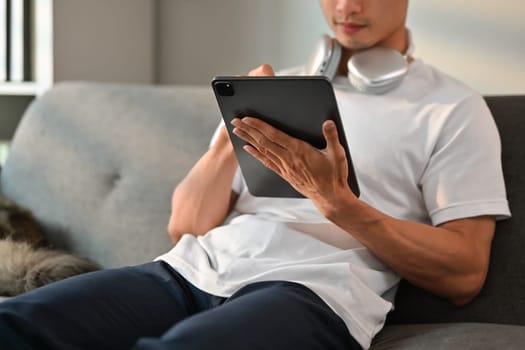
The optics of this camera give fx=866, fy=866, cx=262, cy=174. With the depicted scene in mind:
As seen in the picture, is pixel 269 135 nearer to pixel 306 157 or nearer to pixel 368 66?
pixel 306 157

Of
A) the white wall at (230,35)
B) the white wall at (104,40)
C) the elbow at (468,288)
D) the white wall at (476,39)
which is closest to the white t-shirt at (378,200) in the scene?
the elbow at (468,288)

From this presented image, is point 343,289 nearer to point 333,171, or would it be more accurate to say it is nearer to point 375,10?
point 333,171

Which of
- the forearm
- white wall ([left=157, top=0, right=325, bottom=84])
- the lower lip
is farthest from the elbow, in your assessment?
white wall ([left=157, top=0, right=325, bottom=84])

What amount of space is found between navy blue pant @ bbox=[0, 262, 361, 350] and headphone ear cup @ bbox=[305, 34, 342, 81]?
45cm

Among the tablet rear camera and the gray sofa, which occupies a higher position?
the tablet rear camera

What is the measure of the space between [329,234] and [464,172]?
0.24m

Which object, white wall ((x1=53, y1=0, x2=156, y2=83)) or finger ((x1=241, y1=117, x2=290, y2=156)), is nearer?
finger ((x1=241, y1=117, x2=290, y2=156))

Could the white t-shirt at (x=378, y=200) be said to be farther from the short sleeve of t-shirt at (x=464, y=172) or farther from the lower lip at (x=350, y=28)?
the lower lip at (x=350, y=28)

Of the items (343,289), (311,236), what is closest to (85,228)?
(311,236)

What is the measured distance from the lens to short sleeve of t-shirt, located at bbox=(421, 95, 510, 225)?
1396mm

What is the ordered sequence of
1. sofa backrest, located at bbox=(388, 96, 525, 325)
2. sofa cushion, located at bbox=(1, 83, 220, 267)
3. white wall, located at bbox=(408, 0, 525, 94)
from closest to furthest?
1. sofa backrest, located at bbox=(388, 96, 525, 325)
2. sofa cushion, located at bbox=(1, 83, 220, 267)
3. white wall, located at bbox=(408, 0, 525, 94)

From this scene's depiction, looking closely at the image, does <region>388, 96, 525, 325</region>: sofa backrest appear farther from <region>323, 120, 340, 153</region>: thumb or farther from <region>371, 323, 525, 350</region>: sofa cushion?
<region>323, 120, 340, 153</region>: thumb

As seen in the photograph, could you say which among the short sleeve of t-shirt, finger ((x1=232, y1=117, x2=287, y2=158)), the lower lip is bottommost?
the short sleeve of t-shirt

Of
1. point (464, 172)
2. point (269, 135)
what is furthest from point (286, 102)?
point (464, 172)
